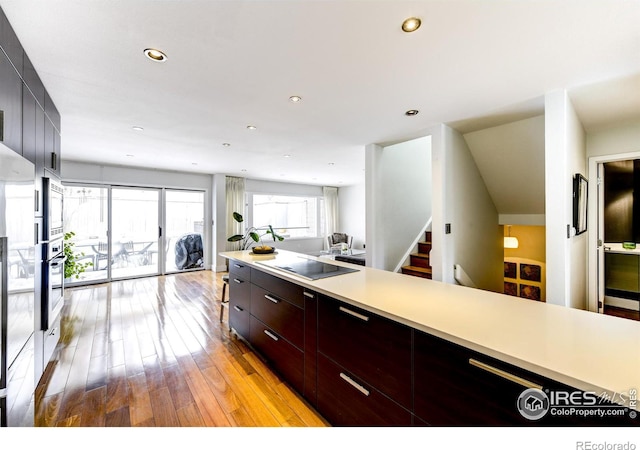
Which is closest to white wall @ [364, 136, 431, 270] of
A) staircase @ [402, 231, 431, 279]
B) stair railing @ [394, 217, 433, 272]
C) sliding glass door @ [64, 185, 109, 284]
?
stair railing @ [394, 217, 433, 272]

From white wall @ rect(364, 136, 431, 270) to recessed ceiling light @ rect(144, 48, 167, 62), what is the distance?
2714 mm

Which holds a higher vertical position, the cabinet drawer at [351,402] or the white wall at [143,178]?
the white wall at [143,178]

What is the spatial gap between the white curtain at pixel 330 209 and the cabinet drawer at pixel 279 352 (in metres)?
6.45

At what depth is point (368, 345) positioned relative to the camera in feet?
4.55

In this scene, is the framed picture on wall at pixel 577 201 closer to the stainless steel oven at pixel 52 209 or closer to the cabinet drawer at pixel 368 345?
the cabinet drawer at pixel 368 345

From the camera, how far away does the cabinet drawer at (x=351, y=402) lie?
1.28 m

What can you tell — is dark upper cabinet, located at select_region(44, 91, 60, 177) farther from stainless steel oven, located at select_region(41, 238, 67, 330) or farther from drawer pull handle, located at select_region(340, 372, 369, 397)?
drawer pull handle, located at select_region(340, 372, 369, 397)

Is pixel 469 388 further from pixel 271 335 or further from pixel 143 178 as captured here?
pixel 143 178

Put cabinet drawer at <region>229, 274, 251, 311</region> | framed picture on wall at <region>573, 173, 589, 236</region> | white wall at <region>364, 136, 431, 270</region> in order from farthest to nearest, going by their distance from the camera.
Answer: white wall at <region>364, 136, 431, 270</region>
cabinet drawer at <region>229, 274, 251, 311</region>
framed picture on wall at <region>573, 173, 589, 236</region>

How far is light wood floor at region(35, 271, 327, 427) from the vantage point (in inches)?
68.2

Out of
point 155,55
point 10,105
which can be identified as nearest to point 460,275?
point 155,55

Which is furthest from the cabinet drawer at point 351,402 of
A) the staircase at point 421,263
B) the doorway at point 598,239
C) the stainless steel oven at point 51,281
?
the doorway at point 598,239

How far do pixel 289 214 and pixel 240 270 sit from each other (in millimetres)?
Result: 5646
